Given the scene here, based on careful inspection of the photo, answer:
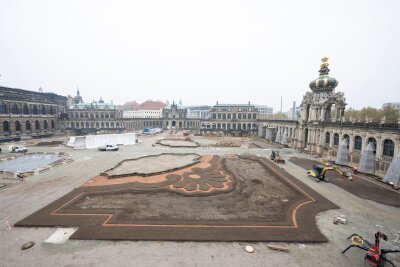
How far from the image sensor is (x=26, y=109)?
241 feet

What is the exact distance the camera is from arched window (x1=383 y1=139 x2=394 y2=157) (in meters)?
29.2

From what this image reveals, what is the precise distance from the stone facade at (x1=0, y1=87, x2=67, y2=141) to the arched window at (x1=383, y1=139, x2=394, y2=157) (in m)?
98.9

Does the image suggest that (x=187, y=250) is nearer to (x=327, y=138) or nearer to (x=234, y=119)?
(x=327, y=138)

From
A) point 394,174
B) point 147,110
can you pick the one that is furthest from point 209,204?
point 147,110

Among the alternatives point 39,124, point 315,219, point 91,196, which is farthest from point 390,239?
point 39,124

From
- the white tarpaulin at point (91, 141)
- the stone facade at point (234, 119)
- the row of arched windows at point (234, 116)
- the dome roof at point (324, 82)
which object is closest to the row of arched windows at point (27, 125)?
the white tarpaulin at point (91, 141)

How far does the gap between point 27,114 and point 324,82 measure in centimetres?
10130

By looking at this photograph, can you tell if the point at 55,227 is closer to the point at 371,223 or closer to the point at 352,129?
the point at 371,223

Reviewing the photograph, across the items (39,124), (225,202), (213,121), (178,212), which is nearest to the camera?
(178,212)

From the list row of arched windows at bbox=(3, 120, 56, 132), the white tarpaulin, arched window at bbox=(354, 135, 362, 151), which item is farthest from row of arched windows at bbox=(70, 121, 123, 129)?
arched window at bbox=(354, 135, 362, 151)

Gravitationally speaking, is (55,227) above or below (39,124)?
below

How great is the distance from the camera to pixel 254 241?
13898 mm

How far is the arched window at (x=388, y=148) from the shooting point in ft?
95.9

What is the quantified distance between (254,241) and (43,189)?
25667mm
